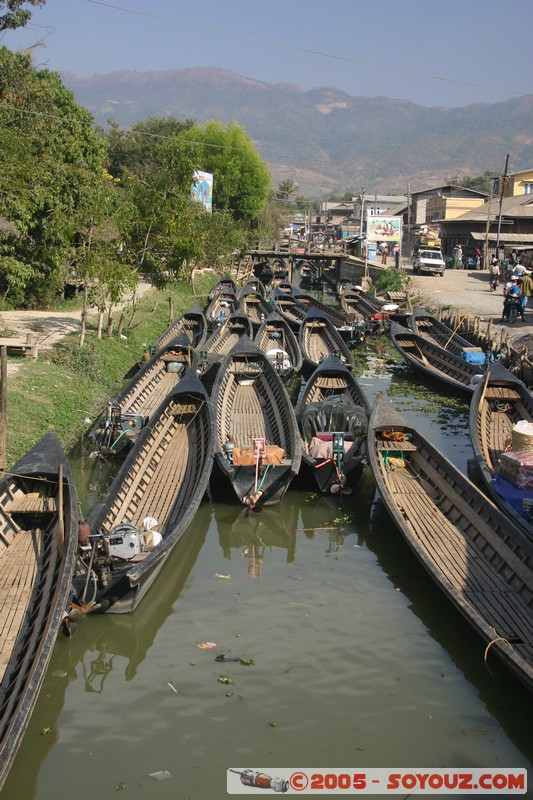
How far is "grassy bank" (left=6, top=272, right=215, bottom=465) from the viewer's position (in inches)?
571

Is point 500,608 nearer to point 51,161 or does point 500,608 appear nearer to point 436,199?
point 51,161

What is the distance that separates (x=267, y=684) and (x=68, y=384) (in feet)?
36.0

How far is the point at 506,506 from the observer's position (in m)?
11.6

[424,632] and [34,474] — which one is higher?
[34,474]

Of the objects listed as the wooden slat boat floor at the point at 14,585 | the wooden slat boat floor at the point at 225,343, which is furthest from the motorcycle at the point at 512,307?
the wooden slat boat floor at the point at 14,585

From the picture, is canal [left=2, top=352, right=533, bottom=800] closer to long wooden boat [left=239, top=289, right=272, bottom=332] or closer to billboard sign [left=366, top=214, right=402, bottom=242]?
long wooden boat [left=239, top=289, right=272, bottom=332]

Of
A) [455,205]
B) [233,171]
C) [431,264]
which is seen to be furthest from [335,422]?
[233,171]

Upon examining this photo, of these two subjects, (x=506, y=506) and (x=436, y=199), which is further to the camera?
(x=436, y=199)

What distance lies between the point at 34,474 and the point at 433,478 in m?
6.25

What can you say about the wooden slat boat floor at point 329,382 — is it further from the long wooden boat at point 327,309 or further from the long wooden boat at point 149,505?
the long wooden boat at point 327,309

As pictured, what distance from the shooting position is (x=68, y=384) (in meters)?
17.6

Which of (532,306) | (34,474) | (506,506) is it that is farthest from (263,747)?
(532,306)

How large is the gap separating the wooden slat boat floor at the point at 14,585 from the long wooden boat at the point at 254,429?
3.66m

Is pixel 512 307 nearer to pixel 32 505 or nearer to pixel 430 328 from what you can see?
pixel 430 328
